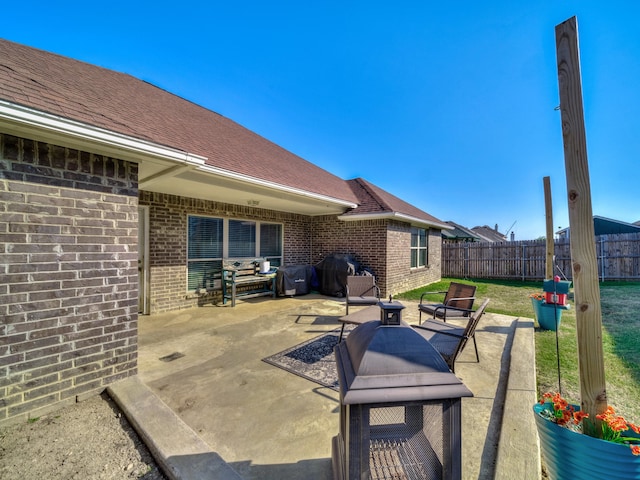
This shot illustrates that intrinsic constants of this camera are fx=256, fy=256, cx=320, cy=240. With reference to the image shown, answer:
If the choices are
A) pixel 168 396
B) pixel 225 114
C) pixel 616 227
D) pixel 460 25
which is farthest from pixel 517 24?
pixel 616 227

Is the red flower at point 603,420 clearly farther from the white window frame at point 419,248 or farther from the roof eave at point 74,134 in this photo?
A: the white window frame at point 419,248

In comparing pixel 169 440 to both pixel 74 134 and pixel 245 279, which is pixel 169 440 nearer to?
pixel 74 134

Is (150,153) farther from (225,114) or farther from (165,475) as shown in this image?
(225,114)

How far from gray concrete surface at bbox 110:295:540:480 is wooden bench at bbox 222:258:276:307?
2.27 m

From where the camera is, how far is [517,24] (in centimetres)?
422

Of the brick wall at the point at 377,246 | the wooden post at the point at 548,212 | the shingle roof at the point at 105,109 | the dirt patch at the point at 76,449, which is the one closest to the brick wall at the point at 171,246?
the shingle roof at the point at 105,109

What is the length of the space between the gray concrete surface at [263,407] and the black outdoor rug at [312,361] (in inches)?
5.0

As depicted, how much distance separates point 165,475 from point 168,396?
1097 mm

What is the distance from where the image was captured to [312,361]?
3441mm

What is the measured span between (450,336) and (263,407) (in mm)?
2393

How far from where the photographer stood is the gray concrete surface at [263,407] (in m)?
1.78

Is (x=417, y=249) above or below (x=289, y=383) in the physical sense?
above

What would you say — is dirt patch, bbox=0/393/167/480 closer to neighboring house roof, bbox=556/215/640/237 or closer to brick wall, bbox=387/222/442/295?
brick wall, bbox=387/222/442/295

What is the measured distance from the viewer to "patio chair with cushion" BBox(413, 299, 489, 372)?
271 centimetres
